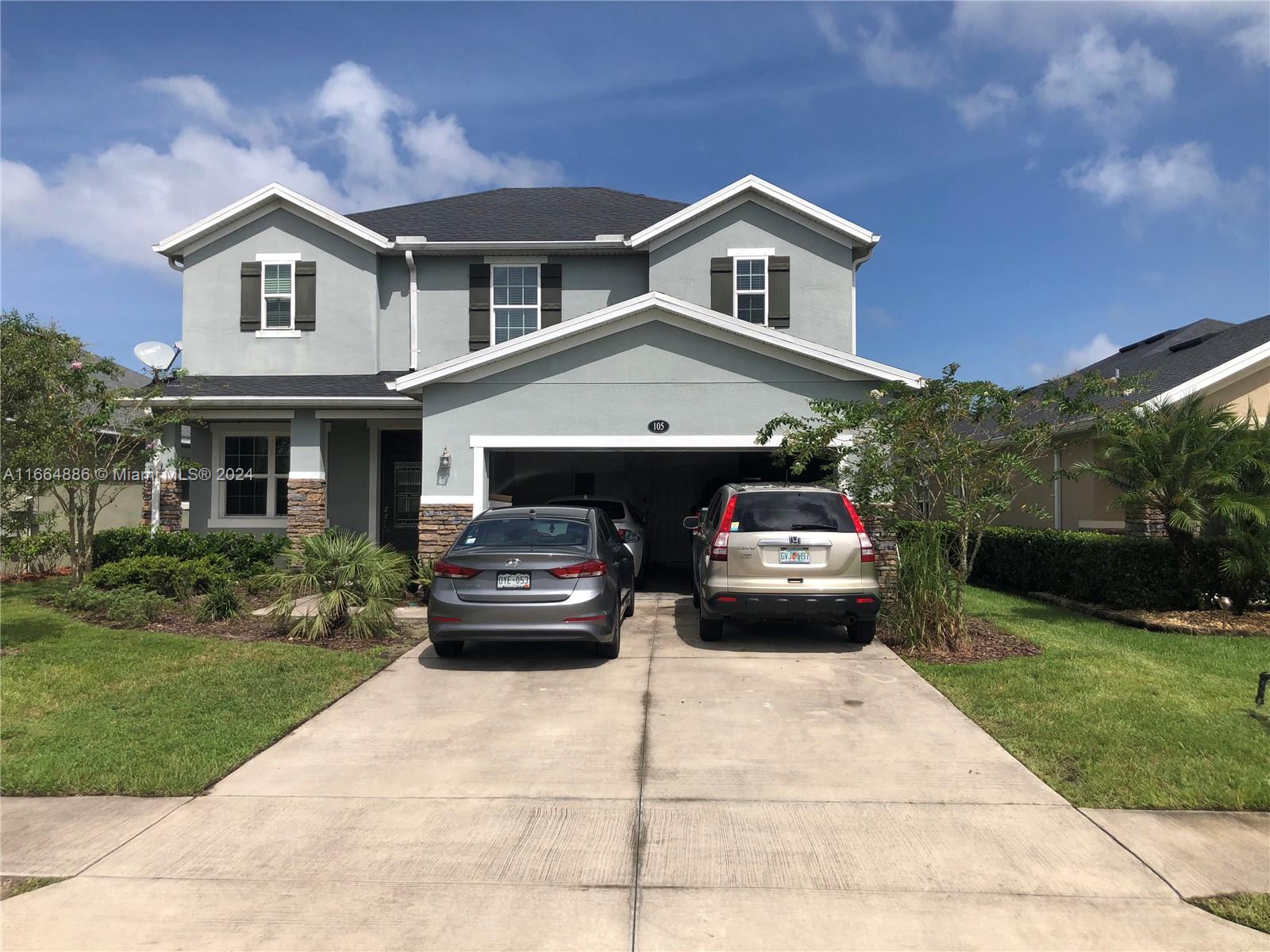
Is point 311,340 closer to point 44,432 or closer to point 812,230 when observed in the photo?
point 44,432

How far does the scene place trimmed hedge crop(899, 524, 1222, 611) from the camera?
11.3m

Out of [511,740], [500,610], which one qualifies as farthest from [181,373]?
[511,740]

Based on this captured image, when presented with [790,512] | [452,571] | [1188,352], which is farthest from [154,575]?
[1188,352]

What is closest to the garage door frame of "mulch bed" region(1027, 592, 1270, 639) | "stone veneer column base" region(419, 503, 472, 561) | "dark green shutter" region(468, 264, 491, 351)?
"stone veneer column base" region(419, 503, 472, 561)

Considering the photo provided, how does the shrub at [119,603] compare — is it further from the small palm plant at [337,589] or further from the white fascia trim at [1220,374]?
the white fascia trim at [1220,374]

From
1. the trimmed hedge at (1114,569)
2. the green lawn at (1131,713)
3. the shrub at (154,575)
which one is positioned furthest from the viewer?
the shrub at (154,575)

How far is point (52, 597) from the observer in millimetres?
12773

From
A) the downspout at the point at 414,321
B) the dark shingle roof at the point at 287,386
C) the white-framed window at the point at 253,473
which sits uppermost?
the downspout at the point at 414,321

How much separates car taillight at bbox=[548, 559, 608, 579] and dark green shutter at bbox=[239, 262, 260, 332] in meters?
11.4

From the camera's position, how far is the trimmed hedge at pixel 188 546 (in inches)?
559

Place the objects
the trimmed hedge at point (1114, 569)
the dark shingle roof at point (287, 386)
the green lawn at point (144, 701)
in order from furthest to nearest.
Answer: the dark shingle roof at point (287, 386) < the trimmed hedge at point (1114, 569) < the green lawn at point (144, 701)

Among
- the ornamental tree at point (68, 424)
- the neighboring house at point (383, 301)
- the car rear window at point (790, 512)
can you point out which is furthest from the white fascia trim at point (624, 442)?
the ornamental tree at point (68, 424)

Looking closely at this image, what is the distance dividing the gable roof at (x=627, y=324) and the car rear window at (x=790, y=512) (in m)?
3.61

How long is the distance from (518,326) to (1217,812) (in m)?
14.0
